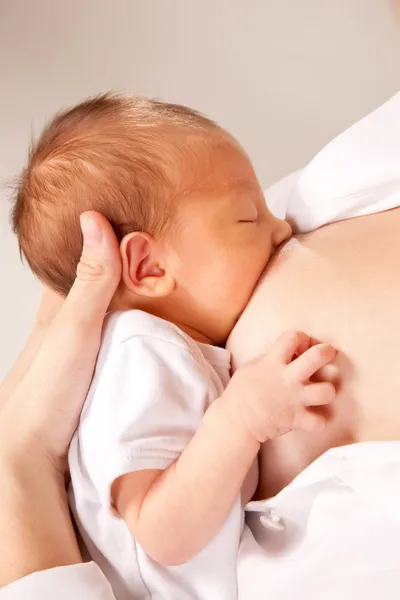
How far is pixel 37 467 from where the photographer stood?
2.56 feet

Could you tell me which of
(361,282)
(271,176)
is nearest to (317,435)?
(361,282)

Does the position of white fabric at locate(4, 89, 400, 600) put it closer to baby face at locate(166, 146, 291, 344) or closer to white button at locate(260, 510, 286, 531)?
white button at locate(260, 510, 286, 531)

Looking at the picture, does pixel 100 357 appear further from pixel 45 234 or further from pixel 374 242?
pixel 374 242

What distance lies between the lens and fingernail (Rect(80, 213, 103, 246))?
745mm

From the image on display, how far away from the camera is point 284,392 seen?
674 millimetres

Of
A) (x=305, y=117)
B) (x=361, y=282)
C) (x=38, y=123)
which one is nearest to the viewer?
(x=361, y=282)

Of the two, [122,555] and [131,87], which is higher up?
[131,87]

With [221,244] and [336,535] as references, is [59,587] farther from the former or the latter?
[221,244]

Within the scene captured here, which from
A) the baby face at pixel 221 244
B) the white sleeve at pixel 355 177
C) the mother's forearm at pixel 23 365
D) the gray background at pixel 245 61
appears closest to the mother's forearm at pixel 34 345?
the mother's forearm at pixel 23 365

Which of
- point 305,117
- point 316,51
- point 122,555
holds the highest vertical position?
point 316,51

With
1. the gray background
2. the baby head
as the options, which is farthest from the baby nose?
the gray background

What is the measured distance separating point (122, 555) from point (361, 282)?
1.22 ft

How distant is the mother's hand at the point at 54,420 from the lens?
73 centimetres

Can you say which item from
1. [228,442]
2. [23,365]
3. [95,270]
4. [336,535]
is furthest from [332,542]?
[23,365]
